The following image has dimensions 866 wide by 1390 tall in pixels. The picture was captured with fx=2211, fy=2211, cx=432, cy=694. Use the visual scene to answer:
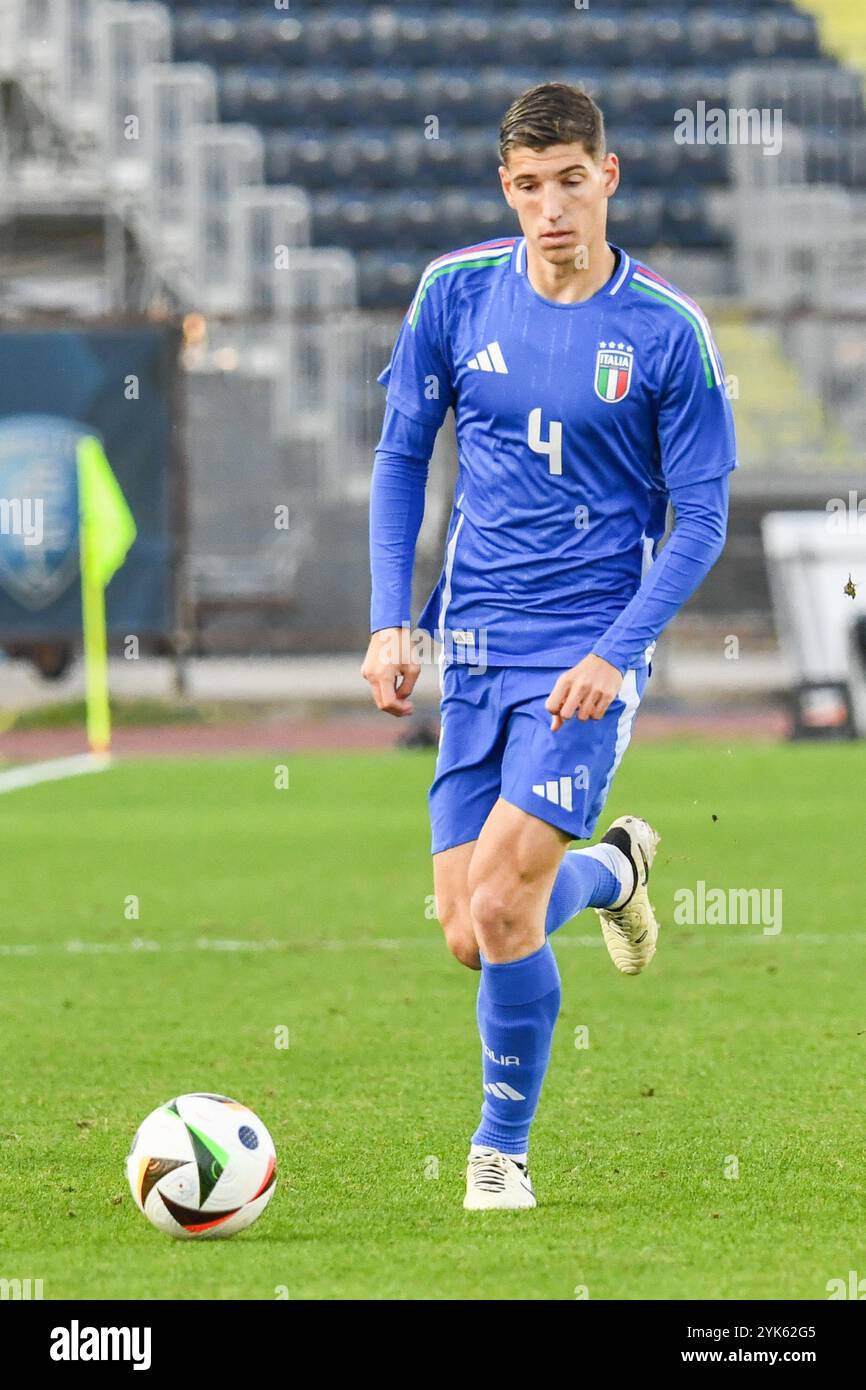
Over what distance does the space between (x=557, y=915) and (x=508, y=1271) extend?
106cm

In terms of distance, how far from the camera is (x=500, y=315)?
440 cm

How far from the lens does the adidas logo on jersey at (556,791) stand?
423 centimetres

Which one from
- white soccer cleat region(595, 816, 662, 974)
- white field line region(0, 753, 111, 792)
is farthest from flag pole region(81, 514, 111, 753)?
white soccer cleat region(595, 816, 662, 974)

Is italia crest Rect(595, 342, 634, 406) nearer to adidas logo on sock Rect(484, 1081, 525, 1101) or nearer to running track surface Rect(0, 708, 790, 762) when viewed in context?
A: adidas logo on sock Rect(484, 1081, 525, 1101)

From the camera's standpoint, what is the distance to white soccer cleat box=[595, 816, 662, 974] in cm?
508

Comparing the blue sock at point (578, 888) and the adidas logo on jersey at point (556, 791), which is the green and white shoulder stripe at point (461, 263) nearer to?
the adidas logo on jersey at point (556, 791)

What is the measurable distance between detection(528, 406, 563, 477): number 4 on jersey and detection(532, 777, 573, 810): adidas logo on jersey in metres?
0.62

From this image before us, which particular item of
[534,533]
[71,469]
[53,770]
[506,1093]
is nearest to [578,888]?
[506,1093]

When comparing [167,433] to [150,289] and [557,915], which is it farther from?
[557,915]

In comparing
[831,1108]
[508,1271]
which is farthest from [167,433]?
[508,1271]

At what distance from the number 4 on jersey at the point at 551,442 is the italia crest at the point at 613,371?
0.11 meters

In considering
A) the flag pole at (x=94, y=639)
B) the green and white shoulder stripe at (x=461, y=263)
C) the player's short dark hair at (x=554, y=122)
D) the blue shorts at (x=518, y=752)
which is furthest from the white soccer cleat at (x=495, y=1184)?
the flag pole at (x=94, y=639)

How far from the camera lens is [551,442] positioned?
4.34 metres
